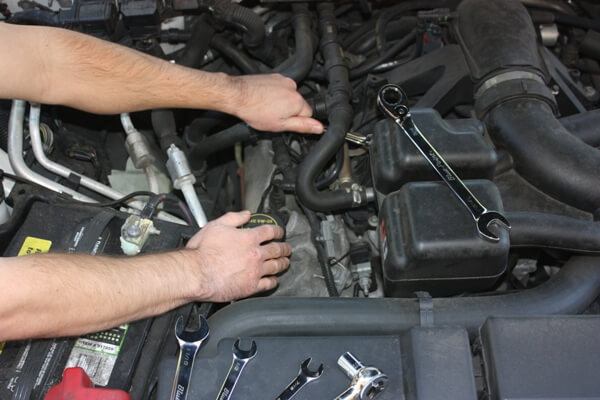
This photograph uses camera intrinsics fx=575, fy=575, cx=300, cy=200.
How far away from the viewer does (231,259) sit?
1.17 m

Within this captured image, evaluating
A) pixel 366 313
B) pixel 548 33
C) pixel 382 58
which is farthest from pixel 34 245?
pixel 548 33

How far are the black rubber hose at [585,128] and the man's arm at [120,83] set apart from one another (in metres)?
0.55

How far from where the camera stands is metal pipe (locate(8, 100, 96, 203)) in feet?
4.43

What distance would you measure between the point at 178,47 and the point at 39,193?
619mm

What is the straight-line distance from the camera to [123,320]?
1.06 metres

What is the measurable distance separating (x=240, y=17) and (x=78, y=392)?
981 mm

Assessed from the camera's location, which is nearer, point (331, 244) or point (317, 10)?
point (331, 244)

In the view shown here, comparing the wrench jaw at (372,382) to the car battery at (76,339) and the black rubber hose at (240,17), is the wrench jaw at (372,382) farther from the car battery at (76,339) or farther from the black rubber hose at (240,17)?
the black rubber hose at (240,17)

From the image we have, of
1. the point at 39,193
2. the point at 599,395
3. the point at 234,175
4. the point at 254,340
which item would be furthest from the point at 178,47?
the point at 599,395

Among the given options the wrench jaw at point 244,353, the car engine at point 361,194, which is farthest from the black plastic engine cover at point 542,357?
the wrench jaw at point 244,353

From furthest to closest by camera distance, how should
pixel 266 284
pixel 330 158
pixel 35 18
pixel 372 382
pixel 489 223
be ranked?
pixel 35 18
pixel 330 158
pixel 266 284
pixel 489 223
pixel 372 382

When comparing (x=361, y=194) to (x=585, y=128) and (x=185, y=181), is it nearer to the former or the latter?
(x=185, y=181)

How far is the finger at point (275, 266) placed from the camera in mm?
1223

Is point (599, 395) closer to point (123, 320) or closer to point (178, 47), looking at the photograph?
point (123, 320)
